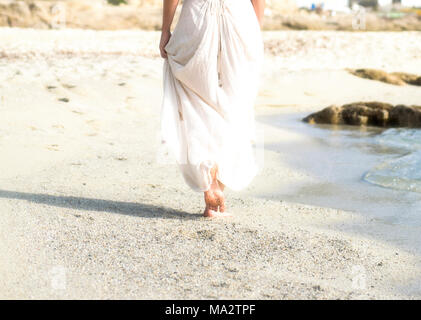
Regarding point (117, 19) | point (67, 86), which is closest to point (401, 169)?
point (67, 86)

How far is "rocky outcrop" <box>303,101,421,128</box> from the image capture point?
6.60m

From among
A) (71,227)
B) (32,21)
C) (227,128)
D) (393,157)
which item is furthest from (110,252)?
(32,21)

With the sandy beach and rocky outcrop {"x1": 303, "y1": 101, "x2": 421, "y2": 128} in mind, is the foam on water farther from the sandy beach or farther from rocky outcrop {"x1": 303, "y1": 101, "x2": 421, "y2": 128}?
rocky outcrop {"x1": 303, "y1": 101, "x2": 421, "y2": 128}

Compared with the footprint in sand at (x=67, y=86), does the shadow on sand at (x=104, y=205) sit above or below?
above

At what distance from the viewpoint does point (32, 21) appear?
15.0 metres

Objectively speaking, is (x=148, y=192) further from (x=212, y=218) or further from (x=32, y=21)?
(x=32, y=21)

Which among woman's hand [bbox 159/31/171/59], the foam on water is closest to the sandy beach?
the foam on water

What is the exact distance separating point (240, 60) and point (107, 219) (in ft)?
3.54

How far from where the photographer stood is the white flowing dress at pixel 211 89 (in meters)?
3.23

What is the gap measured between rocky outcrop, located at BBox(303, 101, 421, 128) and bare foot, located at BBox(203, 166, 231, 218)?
3.73 m

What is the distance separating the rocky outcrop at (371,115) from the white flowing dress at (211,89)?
3.66 m

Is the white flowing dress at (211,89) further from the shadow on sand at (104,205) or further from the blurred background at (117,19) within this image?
the blurred background at (117,19)

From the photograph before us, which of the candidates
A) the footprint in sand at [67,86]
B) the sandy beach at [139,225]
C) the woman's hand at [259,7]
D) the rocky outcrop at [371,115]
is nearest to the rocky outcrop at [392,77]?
the rocky outcrop at [371,115]

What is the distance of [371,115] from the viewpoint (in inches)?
269
